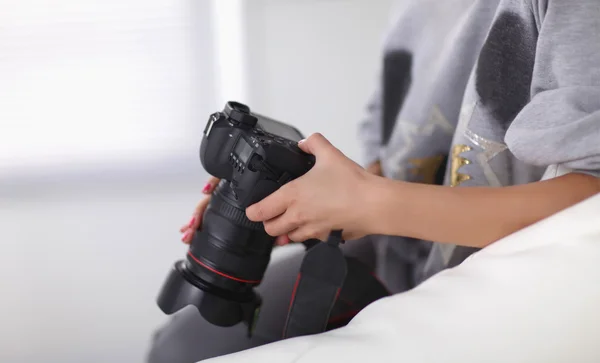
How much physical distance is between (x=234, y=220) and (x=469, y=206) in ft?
0.69

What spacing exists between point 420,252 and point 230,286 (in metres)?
0.30

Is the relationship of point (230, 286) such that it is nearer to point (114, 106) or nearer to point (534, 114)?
point (534, 114)

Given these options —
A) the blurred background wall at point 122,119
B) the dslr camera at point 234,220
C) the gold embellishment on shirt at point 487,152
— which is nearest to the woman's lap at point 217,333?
the dslr camera at point 234,220

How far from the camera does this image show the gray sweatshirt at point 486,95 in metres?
0.52

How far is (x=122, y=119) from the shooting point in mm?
1288

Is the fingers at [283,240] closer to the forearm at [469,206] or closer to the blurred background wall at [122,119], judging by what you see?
the forearm at [469,206]

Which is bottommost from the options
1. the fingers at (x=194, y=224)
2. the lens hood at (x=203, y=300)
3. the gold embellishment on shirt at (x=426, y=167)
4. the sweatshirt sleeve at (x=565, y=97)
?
the lens hood at (x=203, y=300)

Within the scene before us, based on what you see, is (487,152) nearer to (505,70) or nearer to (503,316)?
(505,70)

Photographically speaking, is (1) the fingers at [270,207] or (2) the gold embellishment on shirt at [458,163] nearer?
(1) the fingers at [270,207]

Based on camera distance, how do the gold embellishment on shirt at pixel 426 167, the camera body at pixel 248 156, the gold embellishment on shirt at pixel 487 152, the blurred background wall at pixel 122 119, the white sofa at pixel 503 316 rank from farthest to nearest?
the blurred background wall at pixel 122 119 < the gold embellishment on shirt at pixel 426 167 < the gold embellishment on shirt at pixel 487 152 < the camera body at pixel 248 156 < the white sofa at pixel 503 316

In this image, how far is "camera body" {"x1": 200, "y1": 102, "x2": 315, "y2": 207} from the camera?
0.54 metres

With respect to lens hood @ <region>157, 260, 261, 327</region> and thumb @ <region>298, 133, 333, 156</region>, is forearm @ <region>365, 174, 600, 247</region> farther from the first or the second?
lens hood @ <region>157, 260, 261, 327</region>

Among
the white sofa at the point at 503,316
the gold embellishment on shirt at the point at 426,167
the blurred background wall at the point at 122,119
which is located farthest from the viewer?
A: the blurred background wall at the point at 122,119

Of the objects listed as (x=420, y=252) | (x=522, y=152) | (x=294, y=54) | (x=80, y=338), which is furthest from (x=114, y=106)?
(x=522, y=152)
